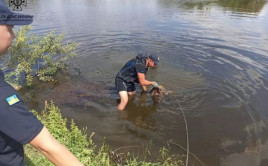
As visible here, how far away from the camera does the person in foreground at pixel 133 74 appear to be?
6.77 m

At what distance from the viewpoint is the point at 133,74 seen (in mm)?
7184

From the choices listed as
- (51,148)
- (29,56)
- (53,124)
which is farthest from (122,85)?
(51,148)

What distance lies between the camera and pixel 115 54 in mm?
11750

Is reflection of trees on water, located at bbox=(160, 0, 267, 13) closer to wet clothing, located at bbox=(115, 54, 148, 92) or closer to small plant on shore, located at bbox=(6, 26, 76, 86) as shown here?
small plant on shore, located at bbox=(6, 26, 76, 86)

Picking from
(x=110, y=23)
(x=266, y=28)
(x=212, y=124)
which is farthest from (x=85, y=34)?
(x=266, y=28)

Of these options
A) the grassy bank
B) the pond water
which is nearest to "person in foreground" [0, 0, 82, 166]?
the grassy bank

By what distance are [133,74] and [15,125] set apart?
5.90 m

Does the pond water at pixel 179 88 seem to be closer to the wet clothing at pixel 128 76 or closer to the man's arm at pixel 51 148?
the wet clothing at pixel 128 76

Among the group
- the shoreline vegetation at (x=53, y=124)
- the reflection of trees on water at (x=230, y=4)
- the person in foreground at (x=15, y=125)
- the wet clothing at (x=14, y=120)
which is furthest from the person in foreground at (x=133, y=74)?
the reflection of trees on water at (x=230, y=4)

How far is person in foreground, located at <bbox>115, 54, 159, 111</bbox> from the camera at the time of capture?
677 centimetres

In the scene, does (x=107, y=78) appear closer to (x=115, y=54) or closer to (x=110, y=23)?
(x=115, y=54)

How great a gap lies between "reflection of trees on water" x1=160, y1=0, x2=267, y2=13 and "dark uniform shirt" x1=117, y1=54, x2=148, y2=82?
2026 centimetres

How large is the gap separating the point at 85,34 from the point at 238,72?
9.72 meters

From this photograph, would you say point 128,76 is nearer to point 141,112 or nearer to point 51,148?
point 141,112
